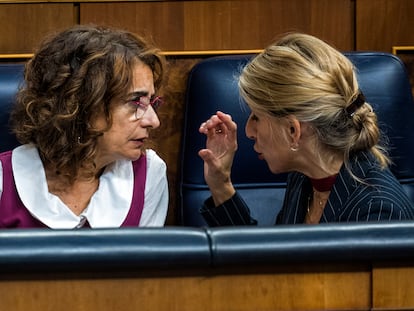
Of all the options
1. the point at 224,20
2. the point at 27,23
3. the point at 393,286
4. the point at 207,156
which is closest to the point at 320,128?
the point at 207,156

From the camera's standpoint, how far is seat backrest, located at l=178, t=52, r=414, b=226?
1632mm

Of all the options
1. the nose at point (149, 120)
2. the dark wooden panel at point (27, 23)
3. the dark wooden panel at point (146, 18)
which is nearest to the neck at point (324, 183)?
the nose at point (149, 120)

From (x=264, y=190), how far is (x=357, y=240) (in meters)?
0.82

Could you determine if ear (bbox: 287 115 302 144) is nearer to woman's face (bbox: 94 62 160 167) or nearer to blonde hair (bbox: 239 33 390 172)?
blonde hair (bbox: 239 33 390 172)

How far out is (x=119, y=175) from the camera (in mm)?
1551

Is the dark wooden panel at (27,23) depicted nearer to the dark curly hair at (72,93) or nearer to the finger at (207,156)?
the dark curly hair at (72,93)

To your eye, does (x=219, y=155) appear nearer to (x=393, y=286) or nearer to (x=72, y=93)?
(x=72, y=93)

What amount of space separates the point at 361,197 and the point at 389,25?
31.9 inches

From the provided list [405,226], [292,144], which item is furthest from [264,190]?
[405,226]

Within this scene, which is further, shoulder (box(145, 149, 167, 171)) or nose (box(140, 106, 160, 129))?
shoulder (box(145, 149, 167, 171))

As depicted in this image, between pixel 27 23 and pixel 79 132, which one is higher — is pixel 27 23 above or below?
above

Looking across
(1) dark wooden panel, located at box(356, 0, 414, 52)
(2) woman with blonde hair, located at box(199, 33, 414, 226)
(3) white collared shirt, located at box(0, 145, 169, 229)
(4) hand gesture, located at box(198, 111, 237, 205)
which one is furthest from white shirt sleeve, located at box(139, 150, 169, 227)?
(1) dark wooden panel, located at box(356, 0, 414, 52)

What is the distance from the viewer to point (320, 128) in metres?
Result: 1.35

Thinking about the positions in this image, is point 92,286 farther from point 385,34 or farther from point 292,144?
point 385,34
